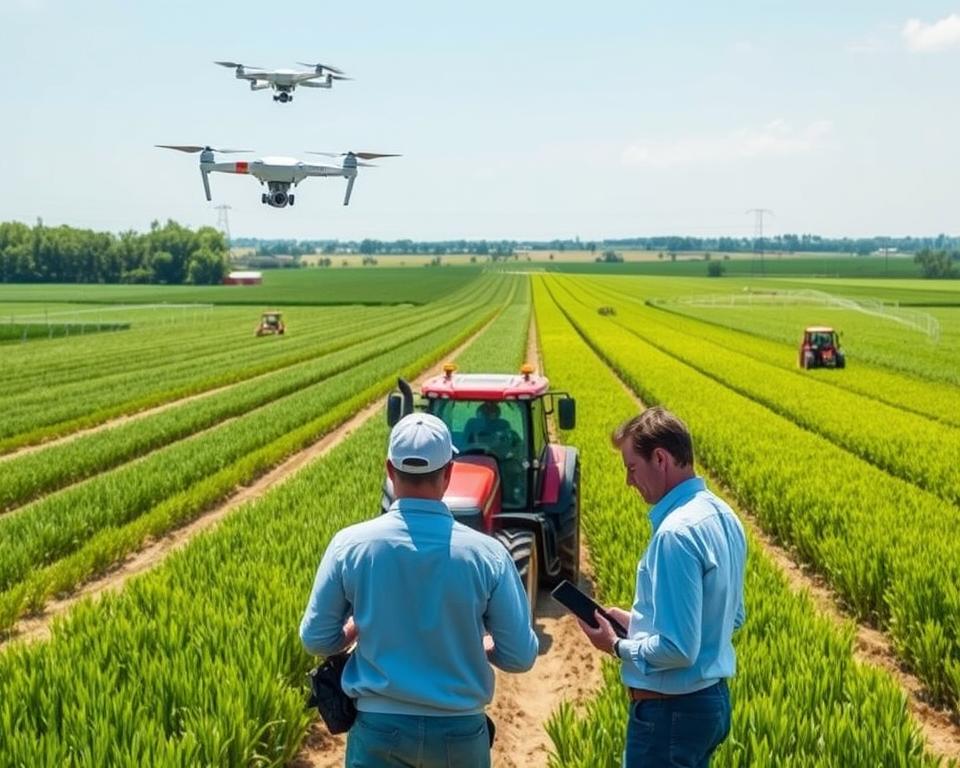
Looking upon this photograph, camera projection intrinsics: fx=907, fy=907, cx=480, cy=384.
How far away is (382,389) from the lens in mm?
25906

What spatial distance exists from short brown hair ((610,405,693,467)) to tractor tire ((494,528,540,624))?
4.18 meters

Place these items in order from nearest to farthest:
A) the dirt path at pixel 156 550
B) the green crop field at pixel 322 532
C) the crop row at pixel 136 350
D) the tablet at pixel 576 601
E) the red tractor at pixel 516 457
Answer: the tablet at pixel 576 601 → the green crop field at pixel 322 532 → the red tractor at pixel 516 457 → the dirt path at pixel 156 550 → the crop row at pixel 136 350

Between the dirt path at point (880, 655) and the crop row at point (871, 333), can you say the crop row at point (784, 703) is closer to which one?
the dirt path at point (880, 655)

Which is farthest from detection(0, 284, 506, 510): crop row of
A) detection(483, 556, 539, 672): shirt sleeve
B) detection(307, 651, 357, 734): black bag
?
detection(483, 556, 539, 672): shirt sleeve

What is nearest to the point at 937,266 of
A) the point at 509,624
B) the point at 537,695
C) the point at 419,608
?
the point at 537,695

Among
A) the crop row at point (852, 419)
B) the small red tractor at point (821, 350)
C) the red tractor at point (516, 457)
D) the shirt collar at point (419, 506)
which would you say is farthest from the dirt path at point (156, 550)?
the small red tractor at point (821, 350)

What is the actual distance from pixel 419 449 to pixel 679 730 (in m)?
1.43

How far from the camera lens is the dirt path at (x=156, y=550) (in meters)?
8.44

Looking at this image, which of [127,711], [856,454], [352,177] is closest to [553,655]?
[127,711]

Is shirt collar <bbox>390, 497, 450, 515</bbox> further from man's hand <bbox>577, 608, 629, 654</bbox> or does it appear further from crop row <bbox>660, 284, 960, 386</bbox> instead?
crop row <bbox>660, 284, 960, 386</bbox>

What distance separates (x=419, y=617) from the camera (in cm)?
320

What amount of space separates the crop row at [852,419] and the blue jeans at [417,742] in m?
10.7

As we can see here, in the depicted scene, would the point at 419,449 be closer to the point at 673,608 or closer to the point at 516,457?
the point at 673,608

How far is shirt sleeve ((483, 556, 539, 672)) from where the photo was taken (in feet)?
10.8
